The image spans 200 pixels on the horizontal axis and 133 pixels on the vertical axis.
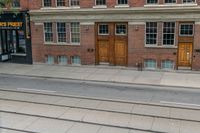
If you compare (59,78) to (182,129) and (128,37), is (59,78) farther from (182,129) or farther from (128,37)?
(182,129)

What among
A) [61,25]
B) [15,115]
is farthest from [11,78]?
[15,115]

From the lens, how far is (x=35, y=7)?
25.2 metres

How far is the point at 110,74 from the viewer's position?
20828 millimetres

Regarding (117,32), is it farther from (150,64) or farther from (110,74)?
(110,74)

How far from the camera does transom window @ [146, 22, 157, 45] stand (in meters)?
21.7

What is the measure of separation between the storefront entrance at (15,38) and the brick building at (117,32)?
70 centimetres

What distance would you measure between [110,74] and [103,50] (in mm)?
3419

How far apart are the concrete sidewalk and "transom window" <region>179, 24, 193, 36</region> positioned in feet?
10.1

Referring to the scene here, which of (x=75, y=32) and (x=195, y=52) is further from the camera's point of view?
(x=75, y=32)

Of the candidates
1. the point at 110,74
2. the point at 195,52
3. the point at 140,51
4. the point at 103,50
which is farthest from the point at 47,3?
the point at 195,52

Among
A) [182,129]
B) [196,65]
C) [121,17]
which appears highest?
[121,17]

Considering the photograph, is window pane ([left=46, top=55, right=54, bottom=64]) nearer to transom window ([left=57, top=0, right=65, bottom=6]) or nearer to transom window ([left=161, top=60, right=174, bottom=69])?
transom window ([left=57, top=0, right=65, bottom=6])

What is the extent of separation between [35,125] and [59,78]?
952cm

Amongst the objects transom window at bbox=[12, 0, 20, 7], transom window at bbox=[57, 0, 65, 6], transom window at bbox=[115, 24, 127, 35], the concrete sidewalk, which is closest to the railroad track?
the concrete sidewalk
